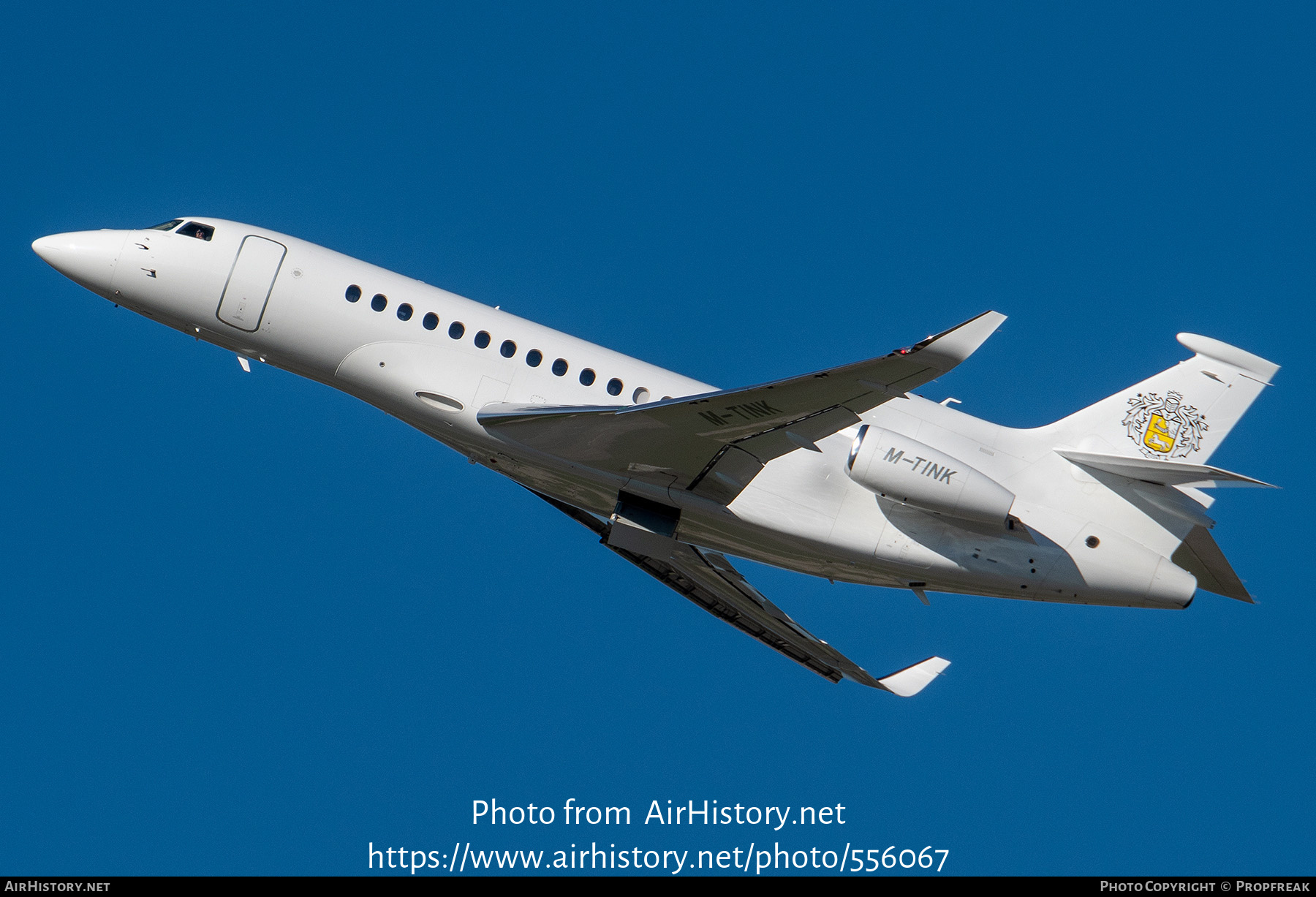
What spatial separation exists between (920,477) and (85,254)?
12990mm

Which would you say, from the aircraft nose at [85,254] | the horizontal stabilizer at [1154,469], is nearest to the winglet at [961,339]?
the horizontal stabilizer at [1154,469]

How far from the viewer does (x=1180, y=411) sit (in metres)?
19.4

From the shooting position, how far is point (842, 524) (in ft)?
60.3

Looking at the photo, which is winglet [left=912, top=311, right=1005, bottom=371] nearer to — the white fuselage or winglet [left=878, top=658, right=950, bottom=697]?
the white fuselage

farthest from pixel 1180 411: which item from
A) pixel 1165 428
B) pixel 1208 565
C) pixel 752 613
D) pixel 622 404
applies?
pixel 622 404

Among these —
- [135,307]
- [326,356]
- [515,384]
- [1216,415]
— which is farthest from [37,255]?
[1216,415]

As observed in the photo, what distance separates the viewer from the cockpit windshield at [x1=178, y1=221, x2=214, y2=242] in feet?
64.7

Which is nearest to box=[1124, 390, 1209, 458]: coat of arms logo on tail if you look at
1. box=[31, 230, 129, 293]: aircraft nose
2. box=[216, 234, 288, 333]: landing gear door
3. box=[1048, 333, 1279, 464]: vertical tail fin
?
box=[1048, 333, 1279, 464]: vertical tail fin

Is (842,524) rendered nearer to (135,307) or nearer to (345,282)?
(345,282)

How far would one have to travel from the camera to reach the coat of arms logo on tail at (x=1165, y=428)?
19281 millimetres

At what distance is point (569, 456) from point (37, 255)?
9.11 metres

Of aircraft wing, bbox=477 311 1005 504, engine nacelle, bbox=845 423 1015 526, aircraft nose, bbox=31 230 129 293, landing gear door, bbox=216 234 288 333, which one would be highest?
aircraft nose, bbox=31 230 129 293

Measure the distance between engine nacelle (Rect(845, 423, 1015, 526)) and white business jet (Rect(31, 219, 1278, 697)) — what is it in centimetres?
3

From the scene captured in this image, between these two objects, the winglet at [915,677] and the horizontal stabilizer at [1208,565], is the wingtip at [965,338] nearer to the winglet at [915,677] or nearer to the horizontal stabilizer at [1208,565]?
the horizontal stabilizer at [1208,565]
